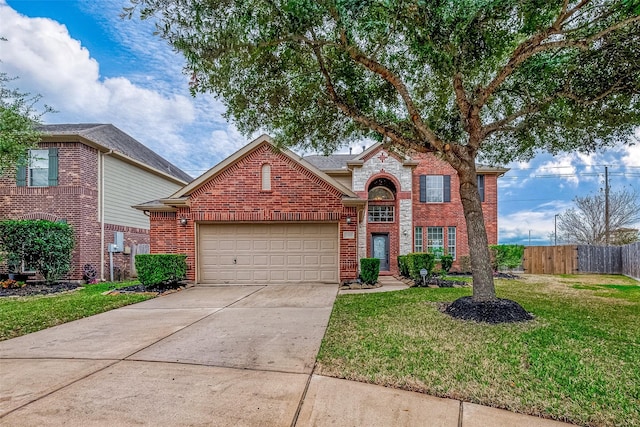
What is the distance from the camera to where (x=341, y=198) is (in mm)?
11828

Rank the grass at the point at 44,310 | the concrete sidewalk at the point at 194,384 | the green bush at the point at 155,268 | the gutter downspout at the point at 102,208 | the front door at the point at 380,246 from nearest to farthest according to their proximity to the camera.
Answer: the concrete sidewalk at the point at 194,384 → the grass at the point at 44,310 → the green bush at the point at 155,268 → the gutter downspout at the point at 102,208 → the front door at the point at 380,246

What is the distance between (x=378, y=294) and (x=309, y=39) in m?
6.14

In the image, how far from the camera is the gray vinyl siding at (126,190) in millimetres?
14852

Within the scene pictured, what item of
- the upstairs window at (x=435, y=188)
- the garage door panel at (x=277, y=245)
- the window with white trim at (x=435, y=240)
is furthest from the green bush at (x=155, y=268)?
the upstairs window at (x=435, y=188)

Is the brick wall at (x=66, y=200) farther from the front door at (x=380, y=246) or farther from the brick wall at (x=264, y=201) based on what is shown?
the front door at (x=380, y=246)

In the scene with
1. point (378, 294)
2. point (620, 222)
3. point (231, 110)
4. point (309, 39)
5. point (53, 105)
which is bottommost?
point (378, 294)

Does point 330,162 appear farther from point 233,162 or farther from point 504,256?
point 504,256

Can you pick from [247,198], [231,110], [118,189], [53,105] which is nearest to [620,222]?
[247,198]

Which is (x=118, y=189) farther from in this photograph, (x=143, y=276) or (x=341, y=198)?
(x=341, y=198)

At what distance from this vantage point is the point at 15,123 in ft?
37.9

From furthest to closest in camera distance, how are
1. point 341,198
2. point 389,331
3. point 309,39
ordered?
point 341,198 < point 309,39 < point 389,331

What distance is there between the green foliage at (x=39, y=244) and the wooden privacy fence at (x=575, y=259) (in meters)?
20.2

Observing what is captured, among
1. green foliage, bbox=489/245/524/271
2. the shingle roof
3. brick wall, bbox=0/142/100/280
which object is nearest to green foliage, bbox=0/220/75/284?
brick wall, bbox=0/142/100/280

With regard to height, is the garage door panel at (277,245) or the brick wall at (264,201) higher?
the brick wall at (264,201)
